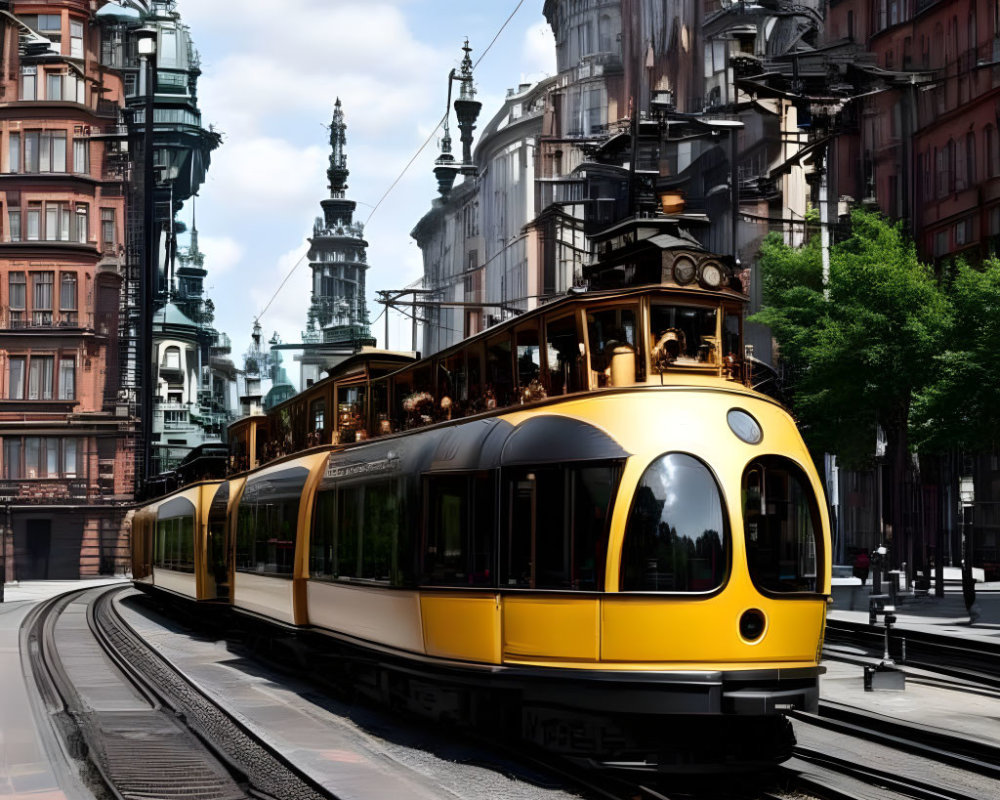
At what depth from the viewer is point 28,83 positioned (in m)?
82.1

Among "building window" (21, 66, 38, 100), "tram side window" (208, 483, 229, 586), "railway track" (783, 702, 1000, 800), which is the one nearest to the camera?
"railway track" (783, 702, 1000, 800)

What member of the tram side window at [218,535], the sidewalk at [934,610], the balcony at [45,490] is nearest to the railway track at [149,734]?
the tram side window at [218,535]

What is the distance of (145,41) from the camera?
229ft

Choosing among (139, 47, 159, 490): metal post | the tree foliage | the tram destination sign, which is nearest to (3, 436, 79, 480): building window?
(139, 47, 159, 490): metal post

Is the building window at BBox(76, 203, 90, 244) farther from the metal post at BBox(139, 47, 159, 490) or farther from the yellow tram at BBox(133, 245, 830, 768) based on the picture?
the yellow tram at BBox(133, 245, 830, 768)

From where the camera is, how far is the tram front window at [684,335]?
1419cm

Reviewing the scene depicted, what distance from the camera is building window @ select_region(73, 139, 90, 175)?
81.8 metres

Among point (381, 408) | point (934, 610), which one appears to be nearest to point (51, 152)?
point (934, 610)

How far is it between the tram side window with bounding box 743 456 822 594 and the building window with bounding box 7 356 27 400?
71.9 meters

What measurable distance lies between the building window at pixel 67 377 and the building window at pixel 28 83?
1397cm

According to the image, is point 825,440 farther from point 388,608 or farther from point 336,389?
point 388,608

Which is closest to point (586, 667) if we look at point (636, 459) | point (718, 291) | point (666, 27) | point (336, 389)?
point (636, 459)

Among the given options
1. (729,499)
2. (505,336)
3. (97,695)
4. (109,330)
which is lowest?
(97,695)

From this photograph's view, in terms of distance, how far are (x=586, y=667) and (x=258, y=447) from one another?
689 inches
